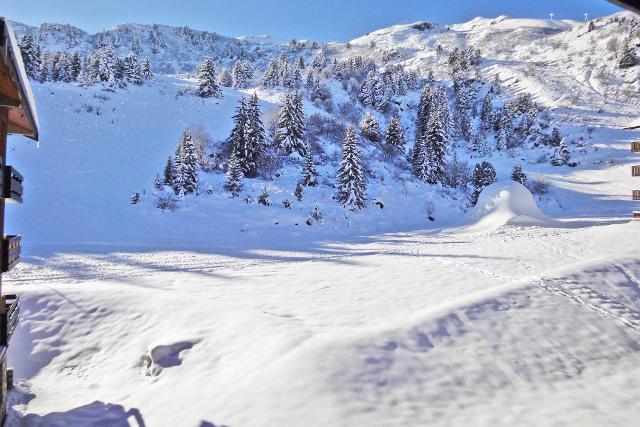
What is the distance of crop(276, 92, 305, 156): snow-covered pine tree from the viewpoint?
3050cm

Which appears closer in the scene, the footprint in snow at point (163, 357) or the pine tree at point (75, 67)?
the footprint in snow at point (163, 357)

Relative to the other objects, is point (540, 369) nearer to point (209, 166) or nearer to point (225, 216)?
point (225, 216)

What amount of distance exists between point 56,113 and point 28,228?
16.0m

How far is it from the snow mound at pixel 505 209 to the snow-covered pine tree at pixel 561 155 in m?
25.5

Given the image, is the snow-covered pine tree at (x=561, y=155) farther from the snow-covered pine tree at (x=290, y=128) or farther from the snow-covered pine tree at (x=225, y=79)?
the snow-covered pine tree at (x=225, y=79)

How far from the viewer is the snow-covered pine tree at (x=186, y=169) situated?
22094 mm

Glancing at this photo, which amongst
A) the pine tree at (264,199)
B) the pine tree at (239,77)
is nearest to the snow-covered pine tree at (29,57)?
the pine tree at (239,77)

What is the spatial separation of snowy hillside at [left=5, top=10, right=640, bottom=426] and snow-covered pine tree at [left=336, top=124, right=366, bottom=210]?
0.21m

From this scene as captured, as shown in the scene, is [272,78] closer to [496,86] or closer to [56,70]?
[56,70]

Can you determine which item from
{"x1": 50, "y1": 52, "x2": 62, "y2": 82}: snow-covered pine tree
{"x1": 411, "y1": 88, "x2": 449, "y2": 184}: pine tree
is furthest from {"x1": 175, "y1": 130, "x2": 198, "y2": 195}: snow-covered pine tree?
{"x1": 50, "y1": 52, "x2": 62, "y2": 82}: snow-covered pine tree

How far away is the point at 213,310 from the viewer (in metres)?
7.38

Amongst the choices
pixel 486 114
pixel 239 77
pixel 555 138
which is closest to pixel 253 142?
pixel 239 77

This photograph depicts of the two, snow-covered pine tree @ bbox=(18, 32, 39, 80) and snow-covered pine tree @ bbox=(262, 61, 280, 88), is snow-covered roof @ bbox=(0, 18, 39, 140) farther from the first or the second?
snow-covered pine tree @ bbox=(262, 61, 280, 88)

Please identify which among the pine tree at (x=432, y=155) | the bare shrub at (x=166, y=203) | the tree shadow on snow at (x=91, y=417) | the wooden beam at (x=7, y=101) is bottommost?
the tree shadow on snow at (x=91, y=417)
